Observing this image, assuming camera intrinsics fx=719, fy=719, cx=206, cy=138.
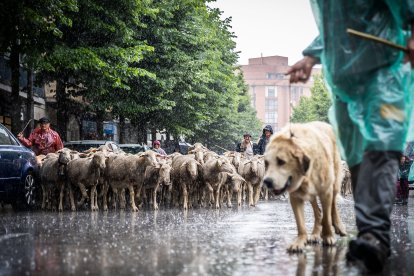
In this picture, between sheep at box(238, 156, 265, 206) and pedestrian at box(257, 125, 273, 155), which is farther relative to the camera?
pedestrian at box(257, 125, 273, 155)

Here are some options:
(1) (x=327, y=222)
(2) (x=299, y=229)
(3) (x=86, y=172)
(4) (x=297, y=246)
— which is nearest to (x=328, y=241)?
(1) (x=327, y=222)

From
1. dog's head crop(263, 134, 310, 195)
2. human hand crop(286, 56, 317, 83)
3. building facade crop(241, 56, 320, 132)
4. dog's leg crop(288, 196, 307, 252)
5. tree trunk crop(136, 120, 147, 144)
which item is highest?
building facade crop(241, 56, 320, 132)

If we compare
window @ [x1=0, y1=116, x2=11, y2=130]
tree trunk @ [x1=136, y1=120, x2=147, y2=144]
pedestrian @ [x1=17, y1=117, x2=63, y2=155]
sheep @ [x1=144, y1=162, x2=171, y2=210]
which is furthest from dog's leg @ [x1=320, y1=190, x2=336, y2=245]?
tree trunk @ [x1=136, y1=120, x2=147, y2=144]

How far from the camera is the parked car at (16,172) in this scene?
43.4 ft

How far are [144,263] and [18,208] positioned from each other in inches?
427

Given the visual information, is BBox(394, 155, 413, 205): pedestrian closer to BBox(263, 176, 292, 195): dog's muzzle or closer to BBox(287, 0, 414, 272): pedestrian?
BBox(263, 176, 292, 195): dog's muzzle

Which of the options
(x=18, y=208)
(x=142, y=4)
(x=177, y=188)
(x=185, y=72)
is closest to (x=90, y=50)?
(x=142, y=4)

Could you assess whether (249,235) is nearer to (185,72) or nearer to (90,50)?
(90,50)

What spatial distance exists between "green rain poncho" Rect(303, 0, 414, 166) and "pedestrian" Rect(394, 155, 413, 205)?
11993 millimetres

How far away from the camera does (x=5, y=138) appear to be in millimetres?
13531

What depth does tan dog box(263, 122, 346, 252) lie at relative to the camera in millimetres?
5730

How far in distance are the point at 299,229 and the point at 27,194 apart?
984 cm

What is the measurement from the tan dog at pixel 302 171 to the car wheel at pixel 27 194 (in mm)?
9189

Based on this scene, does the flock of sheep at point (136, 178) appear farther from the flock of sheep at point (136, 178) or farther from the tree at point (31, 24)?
the tree at point (31, 24)
